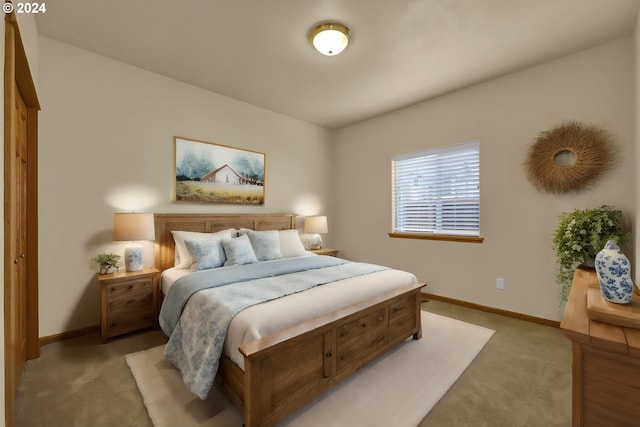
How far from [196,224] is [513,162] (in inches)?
147

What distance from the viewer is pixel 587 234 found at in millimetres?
2402

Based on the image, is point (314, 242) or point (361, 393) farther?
point (314, 242)

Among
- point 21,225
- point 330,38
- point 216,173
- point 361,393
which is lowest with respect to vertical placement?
point 361,393

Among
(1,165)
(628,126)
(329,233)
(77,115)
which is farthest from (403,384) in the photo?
(77,115)

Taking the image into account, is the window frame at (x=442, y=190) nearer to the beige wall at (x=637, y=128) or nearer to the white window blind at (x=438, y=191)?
the white window blind at (x=438, y=191)

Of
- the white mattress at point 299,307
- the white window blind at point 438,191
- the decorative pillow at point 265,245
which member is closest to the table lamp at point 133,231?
the white mattress at point 299,307

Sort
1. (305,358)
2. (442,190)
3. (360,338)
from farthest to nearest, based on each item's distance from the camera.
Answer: (442,190) < (360,338) < (305,358)

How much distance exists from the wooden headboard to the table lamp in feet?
0.95

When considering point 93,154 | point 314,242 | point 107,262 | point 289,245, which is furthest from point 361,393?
point 93,154

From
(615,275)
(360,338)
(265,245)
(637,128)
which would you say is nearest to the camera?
(615,275)

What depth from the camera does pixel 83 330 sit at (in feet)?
8.93

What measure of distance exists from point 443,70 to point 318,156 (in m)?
2.40

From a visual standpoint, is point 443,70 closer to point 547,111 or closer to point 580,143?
point 547,111

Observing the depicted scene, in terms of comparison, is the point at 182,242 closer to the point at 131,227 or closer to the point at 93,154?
the point at 131,227
